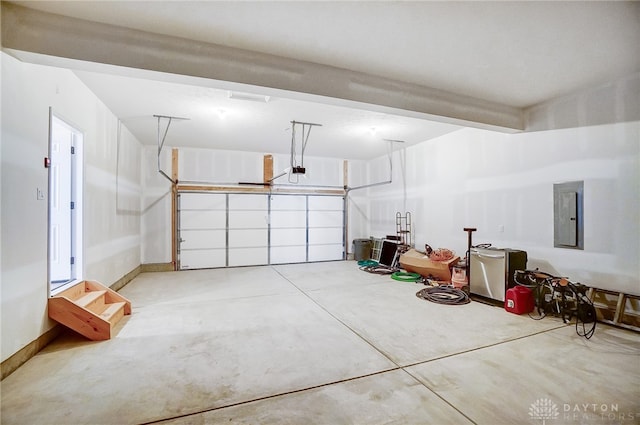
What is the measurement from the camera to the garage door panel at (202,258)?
24.1 ft

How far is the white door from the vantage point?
3570mm

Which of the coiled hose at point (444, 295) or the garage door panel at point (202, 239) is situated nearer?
the coiled hose at point (444, 295)

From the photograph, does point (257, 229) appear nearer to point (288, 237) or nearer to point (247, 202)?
point (247, 202)

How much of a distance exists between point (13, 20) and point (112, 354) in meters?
3.04

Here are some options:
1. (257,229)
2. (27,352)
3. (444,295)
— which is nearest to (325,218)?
(257,229)

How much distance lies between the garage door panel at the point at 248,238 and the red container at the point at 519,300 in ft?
19.4

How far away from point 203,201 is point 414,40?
6491 millimetres

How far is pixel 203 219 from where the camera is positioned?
7.54 metres

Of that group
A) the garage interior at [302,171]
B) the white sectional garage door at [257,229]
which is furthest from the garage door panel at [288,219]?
the garage interior at [302,171]

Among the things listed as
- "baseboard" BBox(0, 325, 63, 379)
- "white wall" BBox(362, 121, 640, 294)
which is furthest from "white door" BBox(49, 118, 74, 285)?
"white wall" BBox(362, 121, 640, 294)

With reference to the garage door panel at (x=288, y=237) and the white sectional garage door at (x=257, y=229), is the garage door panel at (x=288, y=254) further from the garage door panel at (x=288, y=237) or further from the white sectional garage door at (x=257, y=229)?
the garage door panel at (x=288, y=237)

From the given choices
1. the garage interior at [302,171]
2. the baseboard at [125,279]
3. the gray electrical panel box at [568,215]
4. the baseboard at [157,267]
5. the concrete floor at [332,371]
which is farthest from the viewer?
the baseboard at [157,267]

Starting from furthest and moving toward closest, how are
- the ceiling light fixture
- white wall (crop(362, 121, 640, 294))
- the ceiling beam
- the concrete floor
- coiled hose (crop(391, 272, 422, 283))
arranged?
coiled hose (crop(391, 272, 422, 283)) < the ceiling light fixture < white wall (crop(362, 121, 640, 294)) < the ceiling beam < the concrete floor

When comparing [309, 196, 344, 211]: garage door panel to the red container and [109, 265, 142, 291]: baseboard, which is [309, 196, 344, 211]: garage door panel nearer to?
[109, 265, 142, 291]: baseboard
